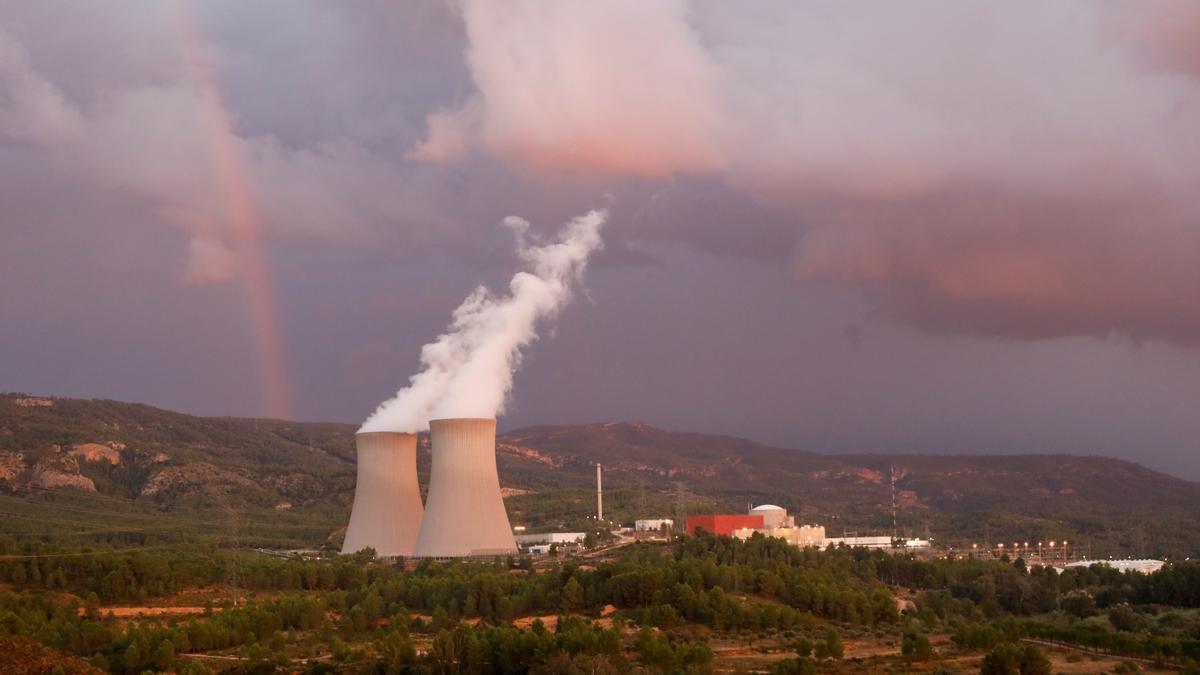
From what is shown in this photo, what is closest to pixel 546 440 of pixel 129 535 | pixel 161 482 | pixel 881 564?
pixel 161 482

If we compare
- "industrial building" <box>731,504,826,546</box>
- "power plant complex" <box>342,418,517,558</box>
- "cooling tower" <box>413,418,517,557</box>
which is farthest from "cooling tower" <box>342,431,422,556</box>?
"industrial building" <box>731,504,826,546</box>

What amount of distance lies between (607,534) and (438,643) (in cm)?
3311

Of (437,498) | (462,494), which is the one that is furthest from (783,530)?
(462,494)

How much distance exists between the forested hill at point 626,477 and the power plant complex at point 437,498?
85.2ft

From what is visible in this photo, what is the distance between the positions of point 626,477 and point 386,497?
122 metres

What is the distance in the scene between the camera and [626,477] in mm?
172375

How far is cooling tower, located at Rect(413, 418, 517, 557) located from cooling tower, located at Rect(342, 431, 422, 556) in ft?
9.76

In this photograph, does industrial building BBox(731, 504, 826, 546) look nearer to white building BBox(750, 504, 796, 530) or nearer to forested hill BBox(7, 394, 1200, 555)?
white building BBox(750, 504, 796, 530)

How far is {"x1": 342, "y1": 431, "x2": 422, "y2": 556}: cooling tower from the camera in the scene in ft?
164

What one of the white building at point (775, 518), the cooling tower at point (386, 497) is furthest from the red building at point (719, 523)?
the cooling tower at point (386, 497)

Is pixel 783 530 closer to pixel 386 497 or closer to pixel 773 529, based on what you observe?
pixel 773 529

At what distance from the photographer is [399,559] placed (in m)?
51.0

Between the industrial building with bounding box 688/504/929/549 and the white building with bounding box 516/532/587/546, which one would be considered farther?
the white building with bounding box 516/532/587/546

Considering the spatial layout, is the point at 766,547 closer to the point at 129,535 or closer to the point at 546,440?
the point at 129,535
